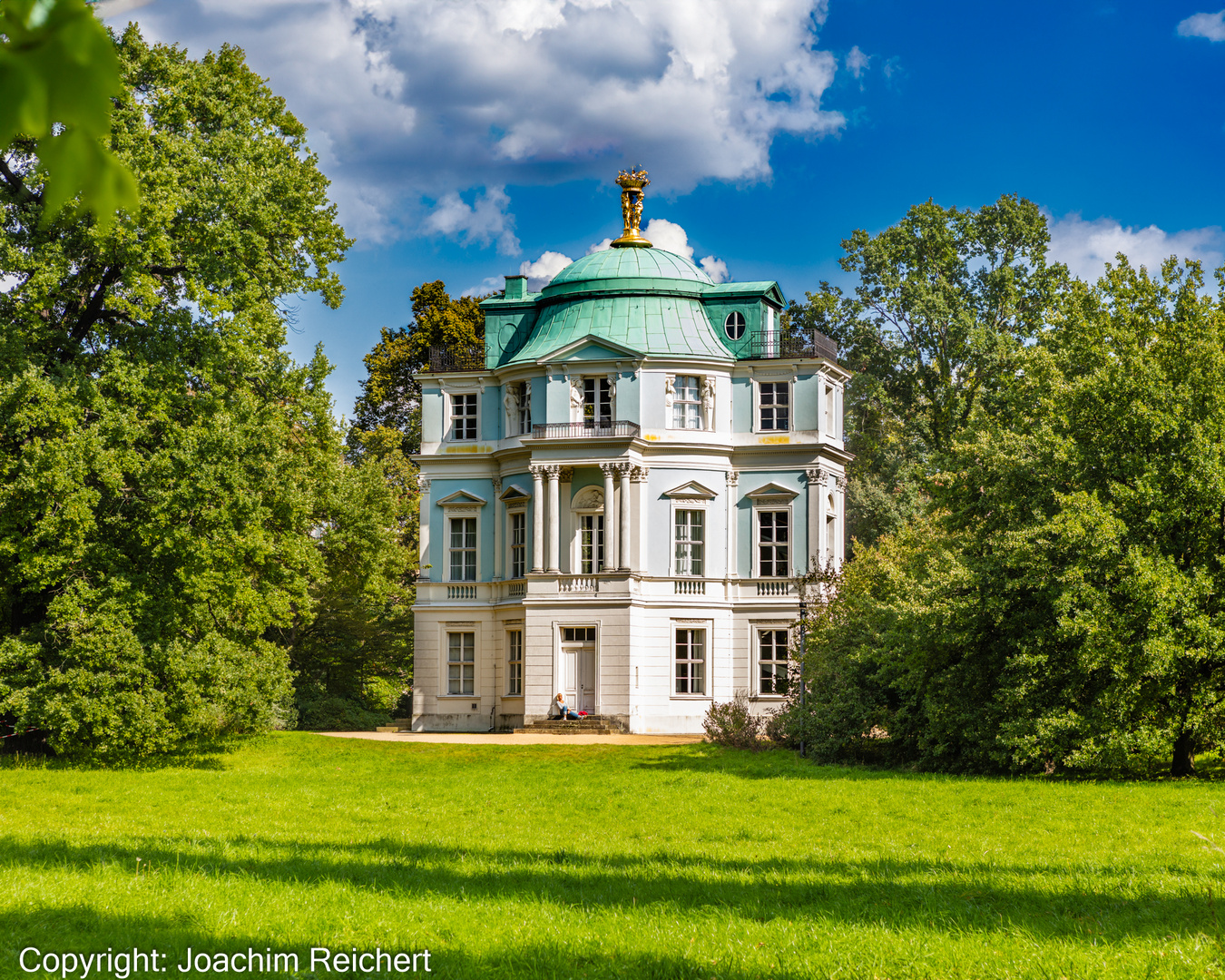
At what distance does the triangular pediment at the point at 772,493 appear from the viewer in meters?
40.1

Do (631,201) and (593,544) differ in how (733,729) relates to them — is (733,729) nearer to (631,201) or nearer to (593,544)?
(593,544)

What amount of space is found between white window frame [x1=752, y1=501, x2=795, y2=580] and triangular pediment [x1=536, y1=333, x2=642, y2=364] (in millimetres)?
6363

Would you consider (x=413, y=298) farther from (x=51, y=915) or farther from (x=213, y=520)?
(x=51, y=915)

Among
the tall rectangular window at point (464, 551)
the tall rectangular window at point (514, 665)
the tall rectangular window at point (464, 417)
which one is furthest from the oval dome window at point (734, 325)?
the tall rectangular window at point (514, 665)

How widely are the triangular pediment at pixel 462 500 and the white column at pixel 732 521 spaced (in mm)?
8224

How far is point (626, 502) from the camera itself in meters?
38.4

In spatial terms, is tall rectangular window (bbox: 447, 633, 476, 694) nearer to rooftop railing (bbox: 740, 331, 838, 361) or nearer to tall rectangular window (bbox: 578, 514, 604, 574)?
tall rectangular window (bbox: 578, 514, 604, 574)

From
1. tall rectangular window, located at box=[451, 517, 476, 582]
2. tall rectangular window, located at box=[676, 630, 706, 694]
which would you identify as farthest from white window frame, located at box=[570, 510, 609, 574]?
tall rectangular window, located at box=[451, 517, 476, 582]

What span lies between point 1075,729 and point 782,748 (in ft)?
29.5

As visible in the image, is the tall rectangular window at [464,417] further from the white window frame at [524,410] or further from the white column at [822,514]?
the white column at [822,514]

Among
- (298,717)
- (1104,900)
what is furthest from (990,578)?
(298,717)

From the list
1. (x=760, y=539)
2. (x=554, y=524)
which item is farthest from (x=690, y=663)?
(x=554, y=524)

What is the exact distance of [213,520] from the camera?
82.6 ft

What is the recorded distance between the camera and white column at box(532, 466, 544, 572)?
38.9 metres
